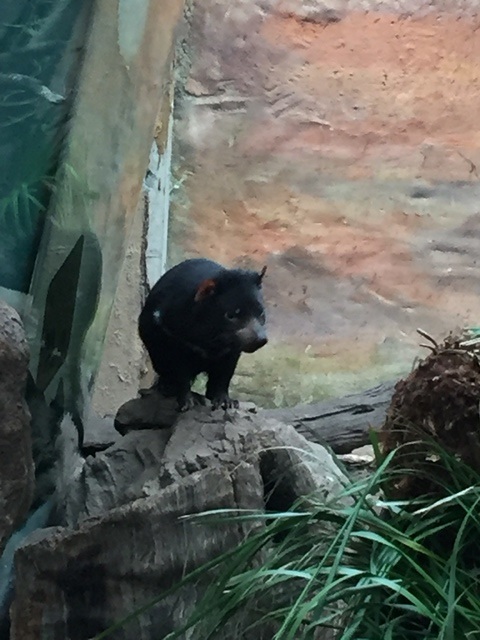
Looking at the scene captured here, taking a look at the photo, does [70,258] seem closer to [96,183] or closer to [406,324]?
[96,183]

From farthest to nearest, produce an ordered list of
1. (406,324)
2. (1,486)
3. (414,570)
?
(406,324) < (1,486) < (414,570)

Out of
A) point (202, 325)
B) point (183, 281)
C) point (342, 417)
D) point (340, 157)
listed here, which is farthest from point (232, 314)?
point (340, 157)

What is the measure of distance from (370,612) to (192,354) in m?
1.17

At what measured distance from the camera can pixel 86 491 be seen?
1.82 meters

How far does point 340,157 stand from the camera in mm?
4121

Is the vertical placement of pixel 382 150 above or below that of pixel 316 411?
above

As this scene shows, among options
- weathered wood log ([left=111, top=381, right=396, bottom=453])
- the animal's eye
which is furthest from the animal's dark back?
weathered wood log ([left=111, top=381, right=396, bottom=453])

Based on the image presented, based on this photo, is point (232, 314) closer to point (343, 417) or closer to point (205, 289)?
point (205, 289)

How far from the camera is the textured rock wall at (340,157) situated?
4.00m

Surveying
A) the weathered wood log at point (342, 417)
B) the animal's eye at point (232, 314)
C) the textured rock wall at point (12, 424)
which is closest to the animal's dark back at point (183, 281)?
the animal's eye at point (232, 314)

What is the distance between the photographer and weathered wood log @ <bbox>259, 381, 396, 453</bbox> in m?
2.67

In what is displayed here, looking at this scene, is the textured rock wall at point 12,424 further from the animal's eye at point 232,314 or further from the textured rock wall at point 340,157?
the textured rock wall at point 340,157

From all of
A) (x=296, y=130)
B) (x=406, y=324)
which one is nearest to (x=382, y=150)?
(x=296, y=130)

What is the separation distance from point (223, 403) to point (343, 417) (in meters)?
0.51
